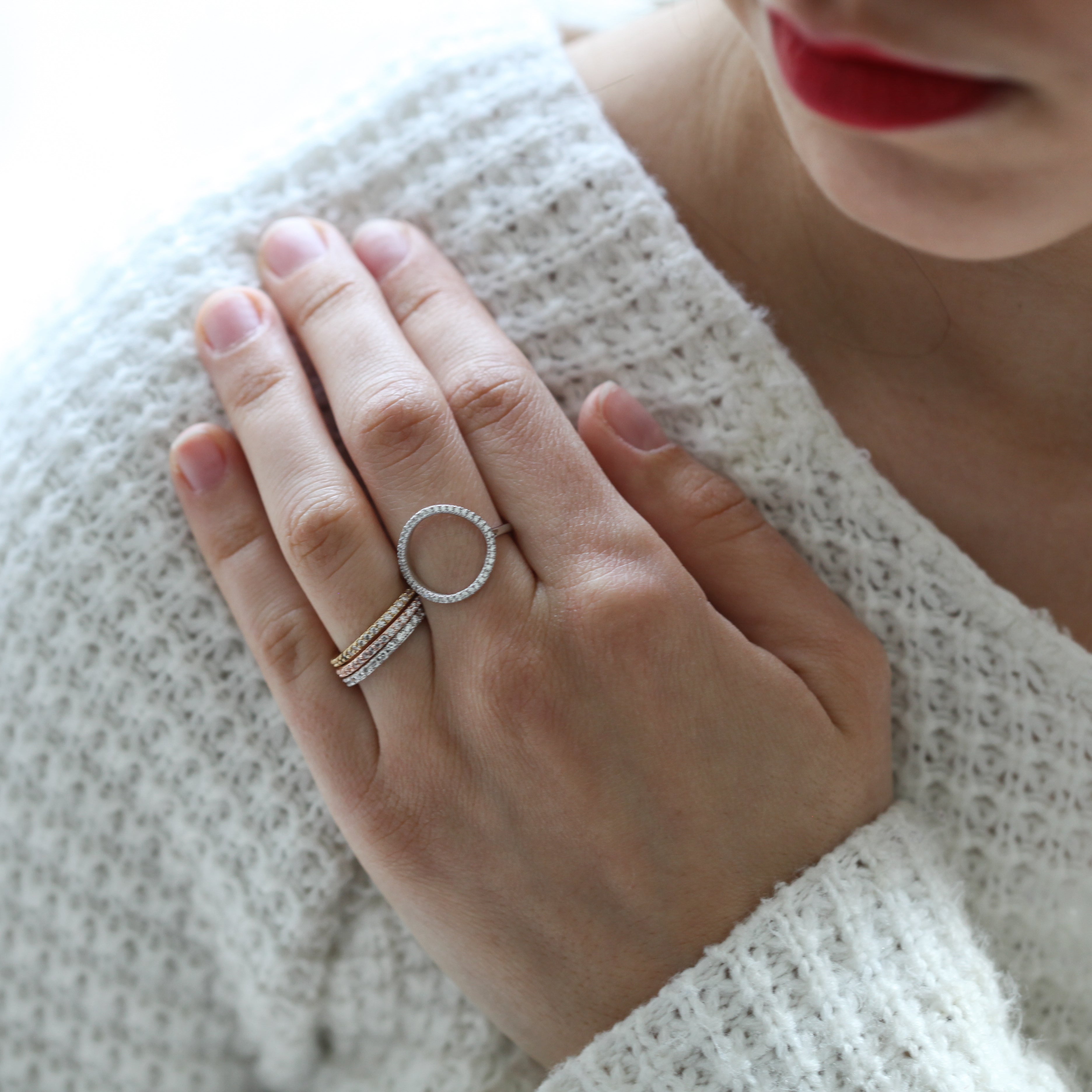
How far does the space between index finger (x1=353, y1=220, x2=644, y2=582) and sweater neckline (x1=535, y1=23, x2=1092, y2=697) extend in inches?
4.9

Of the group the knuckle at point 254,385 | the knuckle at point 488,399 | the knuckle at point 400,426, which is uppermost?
the knuckle at point 254,385

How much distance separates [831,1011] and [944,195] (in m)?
0.51

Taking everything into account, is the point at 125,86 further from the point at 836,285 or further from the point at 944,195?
the point at 944,195

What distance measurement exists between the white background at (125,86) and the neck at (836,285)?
1.79 ft

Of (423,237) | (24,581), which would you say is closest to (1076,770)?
(423,237)

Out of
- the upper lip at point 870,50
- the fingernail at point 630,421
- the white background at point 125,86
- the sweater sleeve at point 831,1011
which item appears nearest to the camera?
the upper lip at point 870,50

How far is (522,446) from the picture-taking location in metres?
0.70

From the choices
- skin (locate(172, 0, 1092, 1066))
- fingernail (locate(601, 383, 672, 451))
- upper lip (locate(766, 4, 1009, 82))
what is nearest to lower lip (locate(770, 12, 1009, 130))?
upper lip (locate(766, 4, 1009, 82))

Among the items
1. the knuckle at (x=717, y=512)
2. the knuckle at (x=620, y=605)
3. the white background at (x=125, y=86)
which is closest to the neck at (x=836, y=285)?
the knuckle at (x=717, y=512)

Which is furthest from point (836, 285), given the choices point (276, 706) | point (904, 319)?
point (276, 706)

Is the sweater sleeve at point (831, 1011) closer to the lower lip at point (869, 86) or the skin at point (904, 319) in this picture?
the skin at point (904, 319)

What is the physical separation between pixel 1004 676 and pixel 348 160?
2.16ft

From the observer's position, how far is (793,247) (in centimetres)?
78

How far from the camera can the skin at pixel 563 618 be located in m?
0.68
